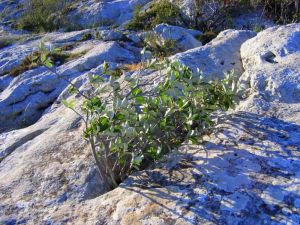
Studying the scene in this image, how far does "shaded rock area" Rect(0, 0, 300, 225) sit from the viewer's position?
3.48 m

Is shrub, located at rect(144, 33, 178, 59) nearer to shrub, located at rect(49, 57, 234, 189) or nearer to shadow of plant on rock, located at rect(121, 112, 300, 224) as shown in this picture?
shrub, located at rect(49, 57, 234, 189)

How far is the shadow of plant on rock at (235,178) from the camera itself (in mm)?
3355

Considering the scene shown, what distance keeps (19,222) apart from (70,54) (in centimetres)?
636

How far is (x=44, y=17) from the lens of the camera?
49.9ft

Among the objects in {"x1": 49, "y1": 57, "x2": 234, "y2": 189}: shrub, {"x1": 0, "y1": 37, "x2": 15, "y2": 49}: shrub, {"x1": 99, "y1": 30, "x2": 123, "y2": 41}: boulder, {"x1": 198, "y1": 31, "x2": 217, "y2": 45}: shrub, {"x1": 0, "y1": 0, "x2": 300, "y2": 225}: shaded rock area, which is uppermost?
{"x1": 49, "y1": 57, "x2": 234, "y2": 189}: shrub

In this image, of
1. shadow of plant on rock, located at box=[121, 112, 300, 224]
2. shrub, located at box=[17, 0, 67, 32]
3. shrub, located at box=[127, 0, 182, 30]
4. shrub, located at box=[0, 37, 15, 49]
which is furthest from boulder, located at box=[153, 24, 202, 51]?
shrub, located at box=[17, 0, 67, 32]

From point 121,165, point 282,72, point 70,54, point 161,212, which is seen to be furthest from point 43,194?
point 70,54

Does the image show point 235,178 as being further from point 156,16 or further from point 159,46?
point 156,16

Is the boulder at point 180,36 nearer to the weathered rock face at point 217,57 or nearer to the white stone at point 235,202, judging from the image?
the weathered rock face at point 217,57

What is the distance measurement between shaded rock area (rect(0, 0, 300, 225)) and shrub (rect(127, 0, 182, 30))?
5.22 meters

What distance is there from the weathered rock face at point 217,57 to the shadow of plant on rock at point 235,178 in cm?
177

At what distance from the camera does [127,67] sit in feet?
25.2

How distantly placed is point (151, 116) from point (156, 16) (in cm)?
854

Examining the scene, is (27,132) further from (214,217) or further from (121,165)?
(214,217)
